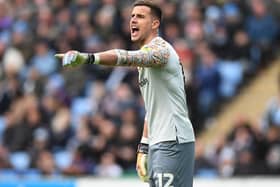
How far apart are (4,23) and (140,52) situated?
38.4ft

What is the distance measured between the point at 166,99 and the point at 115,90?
768cm

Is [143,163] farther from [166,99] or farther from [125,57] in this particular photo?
[125,57]

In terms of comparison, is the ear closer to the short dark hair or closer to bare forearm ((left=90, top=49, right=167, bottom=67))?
the short dark hair

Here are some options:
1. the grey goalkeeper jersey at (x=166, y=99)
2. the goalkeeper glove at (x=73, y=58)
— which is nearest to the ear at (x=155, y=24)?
the grey goalkeeper jersey at (x=166, y=99)

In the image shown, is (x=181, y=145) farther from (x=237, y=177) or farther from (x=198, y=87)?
(x=198, y=87)

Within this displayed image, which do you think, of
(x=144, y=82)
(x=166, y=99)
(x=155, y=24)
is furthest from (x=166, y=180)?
(x=155, y=24)

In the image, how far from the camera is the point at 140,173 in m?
8.20

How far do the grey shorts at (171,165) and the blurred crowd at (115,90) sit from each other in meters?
5.12

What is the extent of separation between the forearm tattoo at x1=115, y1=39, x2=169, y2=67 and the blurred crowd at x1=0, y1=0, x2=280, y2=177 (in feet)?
18.3

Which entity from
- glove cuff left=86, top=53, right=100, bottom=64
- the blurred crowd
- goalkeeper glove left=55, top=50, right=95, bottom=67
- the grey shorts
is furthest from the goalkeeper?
the blurred crowd

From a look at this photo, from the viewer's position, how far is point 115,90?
50.6 feet

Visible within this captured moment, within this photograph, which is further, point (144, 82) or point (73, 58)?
point (144, 82)

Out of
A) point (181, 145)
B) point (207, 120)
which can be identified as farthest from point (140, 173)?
point (207, 120)

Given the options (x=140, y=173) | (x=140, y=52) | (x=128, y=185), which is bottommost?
(x=128, y=185)
